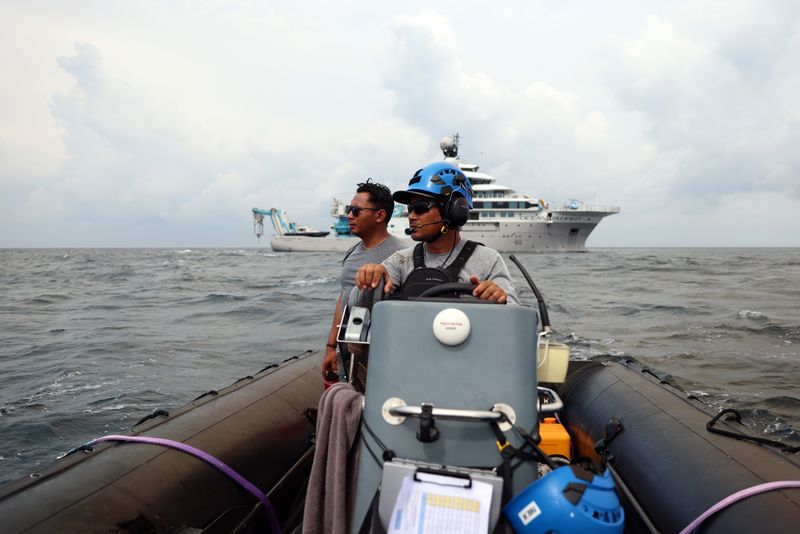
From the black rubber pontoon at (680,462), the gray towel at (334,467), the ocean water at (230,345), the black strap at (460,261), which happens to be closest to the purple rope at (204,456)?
the gray towel at (334,467)

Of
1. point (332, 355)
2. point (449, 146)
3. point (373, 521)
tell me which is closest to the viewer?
point (373, 521)

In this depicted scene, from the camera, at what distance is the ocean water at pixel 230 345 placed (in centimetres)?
542

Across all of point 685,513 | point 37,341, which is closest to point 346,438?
point 685,513

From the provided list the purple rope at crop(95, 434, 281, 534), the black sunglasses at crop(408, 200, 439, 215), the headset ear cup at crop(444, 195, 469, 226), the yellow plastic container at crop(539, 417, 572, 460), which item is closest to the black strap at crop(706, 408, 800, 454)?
the yellow plastic container at crop(539, 417, 572, 460)

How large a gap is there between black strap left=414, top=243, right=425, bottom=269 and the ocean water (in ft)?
12.5

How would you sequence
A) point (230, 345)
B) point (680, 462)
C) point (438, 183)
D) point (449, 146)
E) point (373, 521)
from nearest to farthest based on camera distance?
point (373, 521)
point (680, 462)
point (438, 183)
point (230, 345)
point (449, 146)

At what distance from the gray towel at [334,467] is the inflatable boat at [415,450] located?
0.09m

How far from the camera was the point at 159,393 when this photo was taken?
6277mm

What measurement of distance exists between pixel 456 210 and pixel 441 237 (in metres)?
0.23

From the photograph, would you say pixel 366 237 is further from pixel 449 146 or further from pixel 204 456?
pixel 449 146

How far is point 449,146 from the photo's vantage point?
157 ft

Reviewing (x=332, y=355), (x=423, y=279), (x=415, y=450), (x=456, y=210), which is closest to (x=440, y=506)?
(x=415, y=450)

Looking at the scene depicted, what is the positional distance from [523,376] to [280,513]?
1.83 metres

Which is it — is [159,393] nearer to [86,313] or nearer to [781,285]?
[86,313]
